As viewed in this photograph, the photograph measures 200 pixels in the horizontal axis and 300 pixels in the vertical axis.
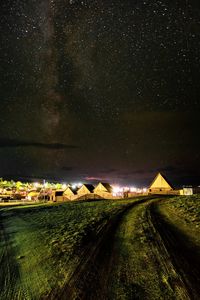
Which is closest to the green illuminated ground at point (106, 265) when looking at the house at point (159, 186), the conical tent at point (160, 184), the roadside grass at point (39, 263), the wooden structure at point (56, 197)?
the roadside grass at point (39, 263)

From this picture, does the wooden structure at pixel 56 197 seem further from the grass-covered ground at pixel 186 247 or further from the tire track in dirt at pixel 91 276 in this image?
the tire track in dirt at pixel 91 276

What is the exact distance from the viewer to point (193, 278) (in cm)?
617

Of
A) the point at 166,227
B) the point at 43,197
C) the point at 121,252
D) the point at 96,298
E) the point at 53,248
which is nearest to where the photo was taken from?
the point at 96,298

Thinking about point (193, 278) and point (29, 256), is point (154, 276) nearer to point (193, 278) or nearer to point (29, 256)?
point (193, 278)

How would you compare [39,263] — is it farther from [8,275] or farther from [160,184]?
[160,184]

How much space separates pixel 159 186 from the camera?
59281 mm

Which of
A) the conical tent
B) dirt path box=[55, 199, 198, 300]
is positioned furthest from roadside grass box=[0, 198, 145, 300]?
the conical tent

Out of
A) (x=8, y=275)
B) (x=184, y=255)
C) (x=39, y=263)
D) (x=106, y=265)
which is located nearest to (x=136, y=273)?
(x=106, y=265)

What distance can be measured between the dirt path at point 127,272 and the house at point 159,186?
50016mm

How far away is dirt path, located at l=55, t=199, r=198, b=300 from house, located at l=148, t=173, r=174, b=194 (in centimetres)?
5002

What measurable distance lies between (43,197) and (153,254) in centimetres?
6675

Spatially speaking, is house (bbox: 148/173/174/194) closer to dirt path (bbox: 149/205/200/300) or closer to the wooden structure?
the wooden structure

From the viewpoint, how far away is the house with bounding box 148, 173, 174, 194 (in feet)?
192

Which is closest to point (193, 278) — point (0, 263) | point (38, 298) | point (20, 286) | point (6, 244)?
point (38, 298)
